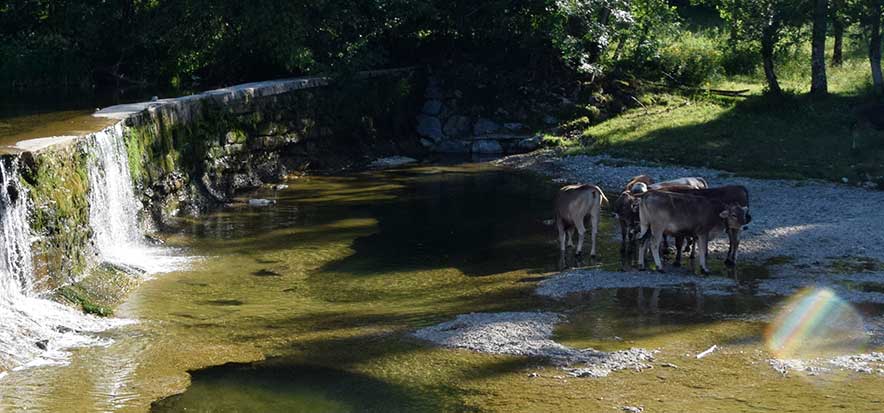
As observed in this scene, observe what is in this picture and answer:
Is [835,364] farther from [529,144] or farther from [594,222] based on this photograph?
[529,144]

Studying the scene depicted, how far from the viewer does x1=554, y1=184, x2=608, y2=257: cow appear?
55.1 feet

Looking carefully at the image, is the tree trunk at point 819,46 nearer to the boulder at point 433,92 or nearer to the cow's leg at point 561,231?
the boulder at point 433,92

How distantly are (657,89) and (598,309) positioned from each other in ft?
67.9

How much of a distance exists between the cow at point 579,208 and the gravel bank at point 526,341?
12.2 feet

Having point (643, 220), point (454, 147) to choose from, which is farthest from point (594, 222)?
point (454, 147)

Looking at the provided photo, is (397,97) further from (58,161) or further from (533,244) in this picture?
(58,161)

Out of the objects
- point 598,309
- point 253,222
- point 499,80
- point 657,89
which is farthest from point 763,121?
point 598,309

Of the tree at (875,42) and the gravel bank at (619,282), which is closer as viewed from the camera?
the gravel bank at (619,282)

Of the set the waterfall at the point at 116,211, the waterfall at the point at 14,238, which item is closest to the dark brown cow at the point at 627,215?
the waterfall at the point at 116,211

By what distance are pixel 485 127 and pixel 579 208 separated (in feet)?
48.7

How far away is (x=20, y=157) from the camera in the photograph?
14953mm

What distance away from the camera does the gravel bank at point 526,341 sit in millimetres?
11352

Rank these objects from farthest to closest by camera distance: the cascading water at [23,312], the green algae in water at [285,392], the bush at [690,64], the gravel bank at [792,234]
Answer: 1. the bush at [690,64]
2. the gravel bank at [792,234]
3. the cascading water at [23,312]
4. the green algae in water at [285,392]

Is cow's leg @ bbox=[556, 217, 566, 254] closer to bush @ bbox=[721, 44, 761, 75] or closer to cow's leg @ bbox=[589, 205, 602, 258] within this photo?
cow's leg @ bbox=[589, 205, 602, 258]
